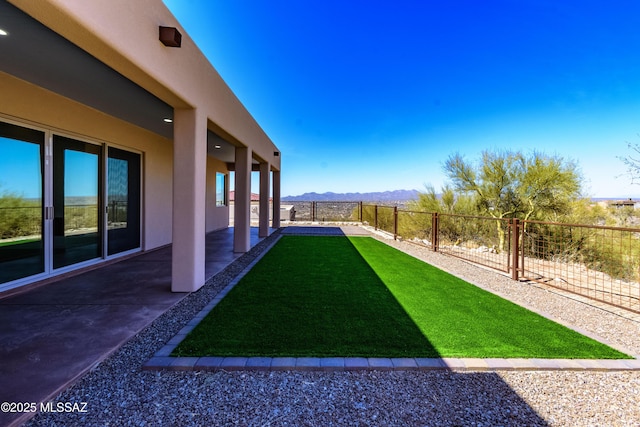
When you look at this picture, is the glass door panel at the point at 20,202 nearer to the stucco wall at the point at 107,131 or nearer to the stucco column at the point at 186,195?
the stucco wall at the point at 107,131

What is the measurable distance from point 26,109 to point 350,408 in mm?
5780

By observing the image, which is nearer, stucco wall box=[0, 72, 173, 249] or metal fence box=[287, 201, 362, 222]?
stucco wall box=[0, 72, 173, 249]

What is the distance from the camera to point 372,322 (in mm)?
3277

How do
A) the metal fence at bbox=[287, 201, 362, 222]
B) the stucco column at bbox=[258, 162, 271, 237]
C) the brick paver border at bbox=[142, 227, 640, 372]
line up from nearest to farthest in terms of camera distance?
the brick paver border at bbox=[142, 227, 640, 372] → the stucco column at bbox=[258, 162, 271, 237] → the metal fence at bbox=[287, 201, 362, 222]

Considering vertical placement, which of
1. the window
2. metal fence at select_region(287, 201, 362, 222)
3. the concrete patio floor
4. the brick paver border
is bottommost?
the brick paver border

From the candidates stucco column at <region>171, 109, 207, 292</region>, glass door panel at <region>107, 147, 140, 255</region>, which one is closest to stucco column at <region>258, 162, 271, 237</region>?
glass door panel at <region>107, 147, 140, 255</region>

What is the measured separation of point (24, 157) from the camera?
4258 mm

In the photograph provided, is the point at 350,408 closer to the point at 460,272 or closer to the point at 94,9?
the point at 94,9

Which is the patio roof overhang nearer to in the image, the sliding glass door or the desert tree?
the sliding glass door

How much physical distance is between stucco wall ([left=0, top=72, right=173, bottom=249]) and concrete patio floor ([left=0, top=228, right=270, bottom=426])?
236 cm

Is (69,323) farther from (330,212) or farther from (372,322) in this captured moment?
(330,212)

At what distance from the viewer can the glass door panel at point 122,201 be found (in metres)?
6.05

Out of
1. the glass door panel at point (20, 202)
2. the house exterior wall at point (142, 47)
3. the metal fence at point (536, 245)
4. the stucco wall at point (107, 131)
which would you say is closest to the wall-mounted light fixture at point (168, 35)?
the house exterior wall at point (142, 47)

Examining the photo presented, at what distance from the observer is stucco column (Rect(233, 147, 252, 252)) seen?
283 inches
